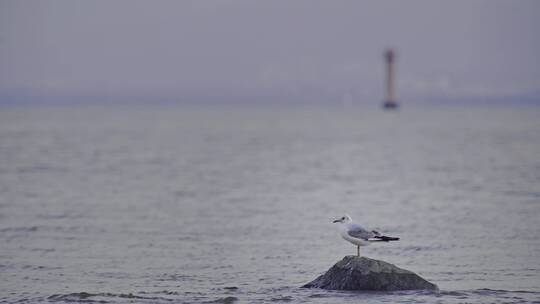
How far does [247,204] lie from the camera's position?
106 ft

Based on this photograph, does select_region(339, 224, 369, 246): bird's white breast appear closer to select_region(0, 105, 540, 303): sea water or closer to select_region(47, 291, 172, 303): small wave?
select_region(0, 105, 540, 303): sea water

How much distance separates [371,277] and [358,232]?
102 centimetres

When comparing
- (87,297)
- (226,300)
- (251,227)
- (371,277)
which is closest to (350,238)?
(371,277)

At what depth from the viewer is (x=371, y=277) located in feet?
54.7

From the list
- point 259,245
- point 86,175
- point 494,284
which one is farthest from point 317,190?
point 494,284

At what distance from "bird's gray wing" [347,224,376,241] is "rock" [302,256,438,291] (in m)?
0.61

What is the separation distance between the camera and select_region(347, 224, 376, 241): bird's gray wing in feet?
56.7

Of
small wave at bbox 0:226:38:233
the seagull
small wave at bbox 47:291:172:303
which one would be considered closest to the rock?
the seagull

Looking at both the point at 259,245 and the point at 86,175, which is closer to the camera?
the point at 259,245

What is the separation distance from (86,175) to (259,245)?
73.9ft

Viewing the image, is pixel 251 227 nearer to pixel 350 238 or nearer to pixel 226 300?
pixel 350 238

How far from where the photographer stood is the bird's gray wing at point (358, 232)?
17297 millimetres

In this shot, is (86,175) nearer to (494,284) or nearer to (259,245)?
(259,245)

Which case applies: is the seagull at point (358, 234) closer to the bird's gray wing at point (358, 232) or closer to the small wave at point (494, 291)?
the bird's gray wing at point (358, 232)
